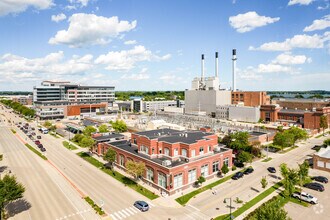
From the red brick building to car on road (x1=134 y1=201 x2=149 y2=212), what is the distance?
6.27 meters

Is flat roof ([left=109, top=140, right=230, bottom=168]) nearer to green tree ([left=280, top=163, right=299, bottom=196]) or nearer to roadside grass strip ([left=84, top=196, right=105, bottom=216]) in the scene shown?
roadside grass strip ([left=84, top=196, right=105, bottom=216])

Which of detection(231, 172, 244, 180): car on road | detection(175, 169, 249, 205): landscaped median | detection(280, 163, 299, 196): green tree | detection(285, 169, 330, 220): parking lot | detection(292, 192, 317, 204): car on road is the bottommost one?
detection(285, 169, 330, 220): parking lot

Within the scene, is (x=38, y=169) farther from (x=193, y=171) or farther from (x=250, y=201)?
(x=250, y=201)

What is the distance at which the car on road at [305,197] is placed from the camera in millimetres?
39184

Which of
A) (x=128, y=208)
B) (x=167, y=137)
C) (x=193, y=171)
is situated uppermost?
(x=167, y=137)

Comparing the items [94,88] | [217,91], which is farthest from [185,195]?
[94,88]

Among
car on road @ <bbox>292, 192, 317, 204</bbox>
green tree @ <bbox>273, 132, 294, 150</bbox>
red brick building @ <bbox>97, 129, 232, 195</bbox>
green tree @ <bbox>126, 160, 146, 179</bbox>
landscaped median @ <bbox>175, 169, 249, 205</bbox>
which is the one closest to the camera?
car on road @ <bbox>292, 192, 317, 204</bbox>

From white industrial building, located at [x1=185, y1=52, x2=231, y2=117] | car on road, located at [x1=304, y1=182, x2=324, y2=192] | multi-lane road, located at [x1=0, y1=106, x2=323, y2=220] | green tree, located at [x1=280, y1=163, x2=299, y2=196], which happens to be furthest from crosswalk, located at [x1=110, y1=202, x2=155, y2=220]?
white industrial building, located at [x1=185, y1=52, x2=231, y2=117]

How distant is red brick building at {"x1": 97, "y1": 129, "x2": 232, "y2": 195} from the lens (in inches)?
1742

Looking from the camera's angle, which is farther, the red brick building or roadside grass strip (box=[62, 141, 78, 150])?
roadside grass strip (box=[62, 141, 78, 150])

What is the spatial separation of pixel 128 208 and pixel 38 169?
32.1 metres

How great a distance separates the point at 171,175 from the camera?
141 feet

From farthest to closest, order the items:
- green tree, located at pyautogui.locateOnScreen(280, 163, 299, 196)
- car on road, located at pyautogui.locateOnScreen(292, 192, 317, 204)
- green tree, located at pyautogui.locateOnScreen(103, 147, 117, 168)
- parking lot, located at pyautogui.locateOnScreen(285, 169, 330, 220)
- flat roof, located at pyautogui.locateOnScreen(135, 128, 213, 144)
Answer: green tree, located at pyautogui.locateOnScreen(103, 147, 117, 168)
flat roof, located at pyautogui.locateOnScreen(135, 128, 213, 144)
green tree, located at pyautogui.locateOnScreen(280, 163, 299, 196)
car on road, located at pyautogui.locateOnScreen(292, 192, 317, 204)
parking lot, located at pyautogui.locateOnScreen(285, 169, 330, 220)

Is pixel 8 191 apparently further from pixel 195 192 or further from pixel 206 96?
pixel 206 96
